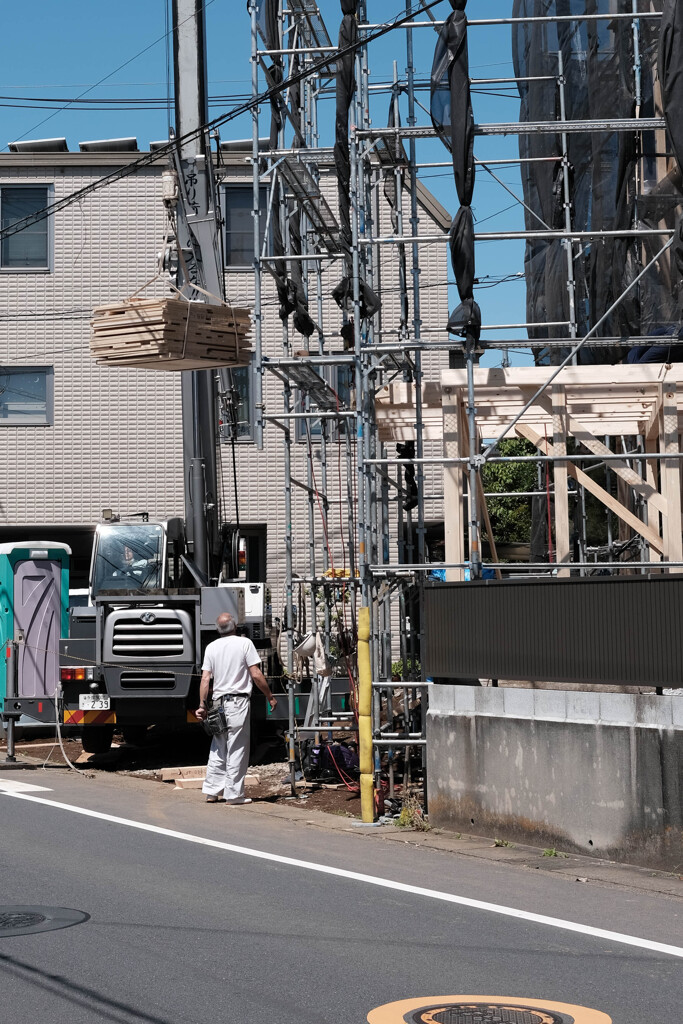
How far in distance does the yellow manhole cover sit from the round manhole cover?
7.65 ft

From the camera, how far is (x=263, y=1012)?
18.4ft

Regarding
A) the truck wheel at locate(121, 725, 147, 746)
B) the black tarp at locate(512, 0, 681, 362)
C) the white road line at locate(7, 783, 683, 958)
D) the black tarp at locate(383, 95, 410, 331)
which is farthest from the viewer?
the truck wheel at locate(121, 725, 147, 746)

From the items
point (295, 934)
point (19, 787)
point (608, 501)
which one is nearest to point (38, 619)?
point (19, 787)

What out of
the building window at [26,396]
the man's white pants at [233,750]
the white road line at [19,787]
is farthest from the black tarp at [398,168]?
the building window at [26,396]

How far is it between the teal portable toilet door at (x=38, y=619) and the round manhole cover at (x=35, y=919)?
11169 mm

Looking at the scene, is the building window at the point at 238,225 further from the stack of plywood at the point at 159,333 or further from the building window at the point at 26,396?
the stack of plywood at the point at 159,333

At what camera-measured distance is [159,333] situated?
12508 millimetres

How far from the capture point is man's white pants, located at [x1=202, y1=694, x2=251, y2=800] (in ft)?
42.1

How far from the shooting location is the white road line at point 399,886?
693 cm

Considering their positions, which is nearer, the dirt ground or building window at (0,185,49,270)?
the dirt ground

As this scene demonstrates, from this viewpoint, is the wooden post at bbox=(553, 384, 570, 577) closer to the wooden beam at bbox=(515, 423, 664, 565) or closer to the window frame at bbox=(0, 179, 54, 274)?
the wooden beam at bbox=(515, 423, 664, 565)

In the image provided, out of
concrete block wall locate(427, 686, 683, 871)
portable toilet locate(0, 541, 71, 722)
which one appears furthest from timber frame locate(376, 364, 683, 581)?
portable toilet locate(0, 541, 71, 722)

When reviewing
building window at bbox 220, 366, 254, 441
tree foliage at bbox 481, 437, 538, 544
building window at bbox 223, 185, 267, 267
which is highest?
building window at bbox 223, 185, 267, 267

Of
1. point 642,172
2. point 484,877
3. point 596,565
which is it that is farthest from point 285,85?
point 484,877
